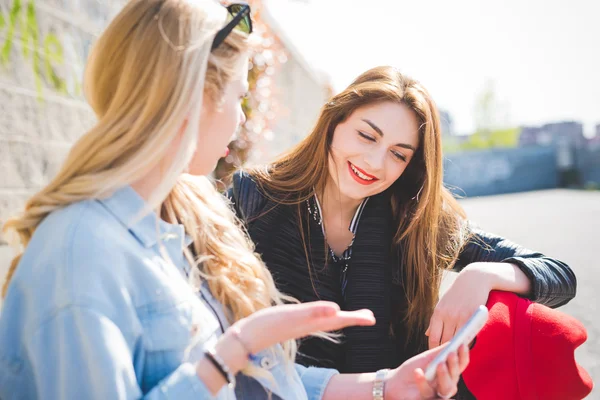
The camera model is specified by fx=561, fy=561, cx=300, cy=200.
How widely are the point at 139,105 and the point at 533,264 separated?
1.53m

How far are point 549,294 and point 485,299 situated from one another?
1.13 feet

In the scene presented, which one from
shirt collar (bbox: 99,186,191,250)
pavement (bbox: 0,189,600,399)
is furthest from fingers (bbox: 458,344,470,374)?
pavement (bbox: 0,189,600,399)

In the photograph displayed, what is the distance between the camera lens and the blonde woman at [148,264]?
3.46ft

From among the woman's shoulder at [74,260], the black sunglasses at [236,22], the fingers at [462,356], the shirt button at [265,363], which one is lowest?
the shirt button at [265,363]

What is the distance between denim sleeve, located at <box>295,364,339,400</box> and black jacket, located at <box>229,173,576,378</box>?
17.3 inches

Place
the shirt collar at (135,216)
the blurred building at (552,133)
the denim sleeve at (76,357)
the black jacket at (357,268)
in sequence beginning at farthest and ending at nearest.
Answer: the blurred building at (552,133)
the black jacket at (357,268)
the shirt collar at (135,216)
the denim sleeve at (76,357)

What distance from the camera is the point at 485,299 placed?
1896 millimetres

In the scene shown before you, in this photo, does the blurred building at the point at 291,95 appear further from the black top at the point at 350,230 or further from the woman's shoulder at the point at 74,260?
the woman's shoulder at the point at 74,260

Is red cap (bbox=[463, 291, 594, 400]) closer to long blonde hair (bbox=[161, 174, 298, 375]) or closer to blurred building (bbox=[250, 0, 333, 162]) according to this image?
long blonde hair (bbox=[161, 174, 298, 375])

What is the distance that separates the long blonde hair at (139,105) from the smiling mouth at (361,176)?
47.6 inches

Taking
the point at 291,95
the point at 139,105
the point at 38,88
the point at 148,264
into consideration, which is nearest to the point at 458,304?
the point at 148,264

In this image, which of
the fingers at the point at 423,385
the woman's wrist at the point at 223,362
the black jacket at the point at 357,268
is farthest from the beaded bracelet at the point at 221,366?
the black jacket at the point at 357,268

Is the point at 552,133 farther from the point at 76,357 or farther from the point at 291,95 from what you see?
the point at 76,357

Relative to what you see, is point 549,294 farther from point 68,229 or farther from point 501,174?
point 501,174
